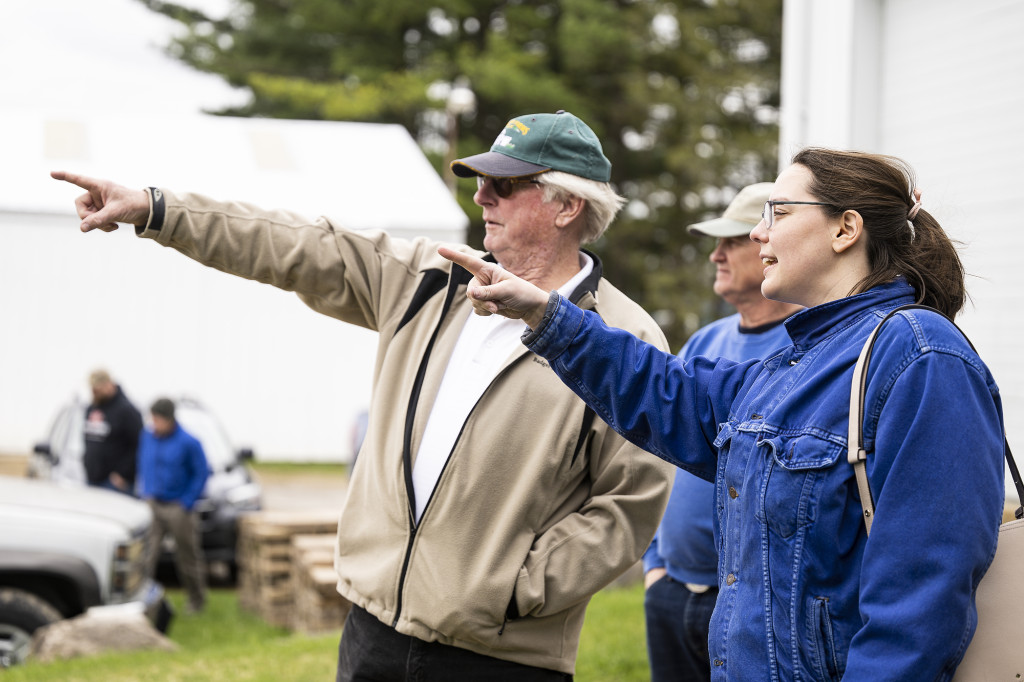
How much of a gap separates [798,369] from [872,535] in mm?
387

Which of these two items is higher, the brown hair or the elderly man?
the brown hair

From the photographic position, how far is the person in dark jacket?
9.64 meters

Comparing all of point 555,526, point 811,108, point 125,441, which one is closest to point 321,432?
point 125,441

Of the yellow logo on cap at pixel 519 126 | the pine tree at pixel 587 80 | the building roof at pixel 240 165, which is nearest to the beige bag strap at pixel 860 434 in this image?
the yellow logo on cap at pixel 519 126

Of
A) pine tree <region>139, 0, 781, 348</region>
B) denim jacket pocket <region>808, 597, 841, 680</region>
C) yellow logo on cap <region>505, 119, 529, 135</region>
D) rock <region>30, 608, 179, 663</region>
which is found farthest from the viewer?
pine tree <region>139, 0, 781, 348</region>

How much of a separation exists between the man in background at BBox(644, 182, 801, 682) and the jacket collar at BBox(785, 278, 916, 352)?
1272 millimetres

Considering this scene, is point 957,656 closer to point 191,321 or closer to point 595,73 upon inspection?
point 191,321

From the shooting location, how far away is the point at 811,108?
5.79 meters

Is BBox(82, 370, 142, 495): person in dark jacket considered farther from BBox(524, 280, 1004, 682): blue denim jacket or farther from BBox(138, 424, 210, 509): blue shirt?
BBox(524, 280, 1004, 682): blue denim jacket

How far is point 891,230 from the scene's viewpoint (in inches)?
77.5

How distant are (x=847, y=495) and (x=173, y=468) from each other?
834 centimetres

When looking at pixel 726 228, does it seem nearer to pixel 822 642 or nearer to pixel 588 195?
pixel 588 195

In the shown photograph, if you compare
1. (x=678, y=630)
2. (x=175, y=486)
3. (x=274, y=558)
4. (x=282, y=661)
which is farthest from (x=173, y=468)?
(x=678, y=630)

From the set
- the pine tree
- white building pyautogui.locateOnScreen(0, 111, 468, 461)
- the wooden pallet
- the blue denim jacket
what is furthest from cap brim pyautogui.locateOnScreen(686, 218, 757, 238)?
the pine tree
